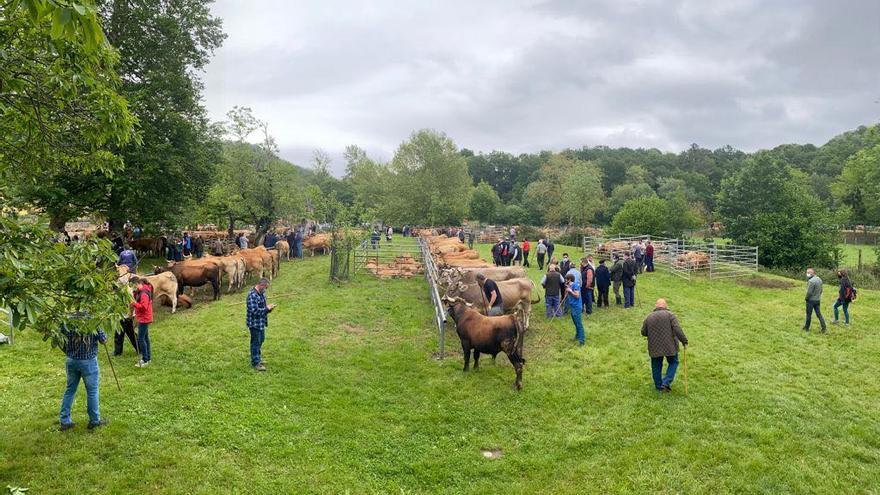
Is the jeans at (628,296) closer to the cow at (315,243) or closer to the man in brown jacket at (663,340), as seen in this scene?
the man in brown jacket at (663,340)

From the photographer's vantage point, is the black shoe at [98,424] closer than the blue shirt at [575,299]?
Yes

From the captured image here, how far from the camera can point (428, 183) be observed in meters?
44.5

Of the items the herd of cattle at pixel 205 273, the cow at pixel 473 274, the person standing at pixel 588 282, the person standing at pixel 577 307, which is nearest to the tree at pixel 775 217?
the person standing at pixel 588 282

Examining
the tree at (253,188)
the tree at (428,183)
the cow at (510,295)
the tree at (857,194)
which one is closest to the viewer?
the cow at (510,295)

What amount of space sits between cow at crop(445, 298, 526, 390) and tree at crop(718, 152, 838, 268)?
80.0ft

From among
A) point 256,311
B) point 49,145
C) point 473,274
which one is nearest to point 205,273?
point 256,311

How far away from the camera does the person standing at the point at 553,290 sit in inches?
537

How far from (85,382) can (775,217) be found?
106 ft

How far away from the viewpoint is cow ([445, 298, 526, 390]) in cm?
936

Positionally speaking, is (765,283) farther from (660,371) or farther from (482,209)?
(482,209)

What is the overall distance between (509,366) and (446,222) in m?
34.5

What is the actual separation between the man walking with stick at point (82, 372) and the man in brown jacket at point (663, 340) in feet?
28.8

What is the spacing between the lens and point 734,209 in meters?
31.1

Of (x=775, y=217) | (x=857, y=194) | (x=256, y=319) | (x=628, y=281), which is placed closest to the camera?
(x=256, y=319)
